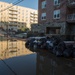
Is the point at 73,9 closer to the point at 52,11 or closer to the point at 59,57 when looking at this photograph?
the point at 52,11

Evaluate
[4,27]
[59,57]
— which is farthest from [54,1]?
[4,27]

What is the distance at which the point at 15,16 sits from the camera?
105 m

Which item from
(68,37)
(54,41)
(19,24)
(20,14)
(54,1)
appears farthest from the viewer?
(20,14)

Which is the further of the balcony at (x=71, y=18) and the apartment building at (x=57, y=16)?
the apartment building at (x=57, y=16)

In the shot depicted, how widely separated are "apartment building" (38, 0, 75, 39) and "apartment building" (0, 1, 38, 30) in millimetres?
55839

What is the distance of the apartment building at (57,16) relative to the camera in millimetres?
27825

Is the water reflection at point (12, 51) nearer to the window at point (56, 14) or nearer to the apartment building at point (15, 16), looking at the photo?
the window at point (56, 14)

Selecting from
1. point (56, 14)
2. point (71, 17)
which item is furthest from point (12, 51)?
point (56, 14)

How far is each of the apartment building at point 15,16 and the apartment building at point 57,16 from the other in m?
55.8

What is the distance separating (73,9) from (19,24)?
248 ft

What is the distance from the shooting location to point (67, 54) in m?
14.6

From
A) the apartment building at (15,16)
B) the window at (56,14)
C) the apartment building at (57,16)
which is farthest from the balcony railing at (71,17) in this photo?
the apartment building at (15,16)

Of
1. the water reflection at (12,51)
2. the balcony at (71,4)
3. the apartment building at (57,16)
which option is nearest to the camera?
the water reflection at (12,51)

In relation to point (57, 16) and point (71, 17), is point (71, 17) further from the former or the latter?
point (57, 16)
